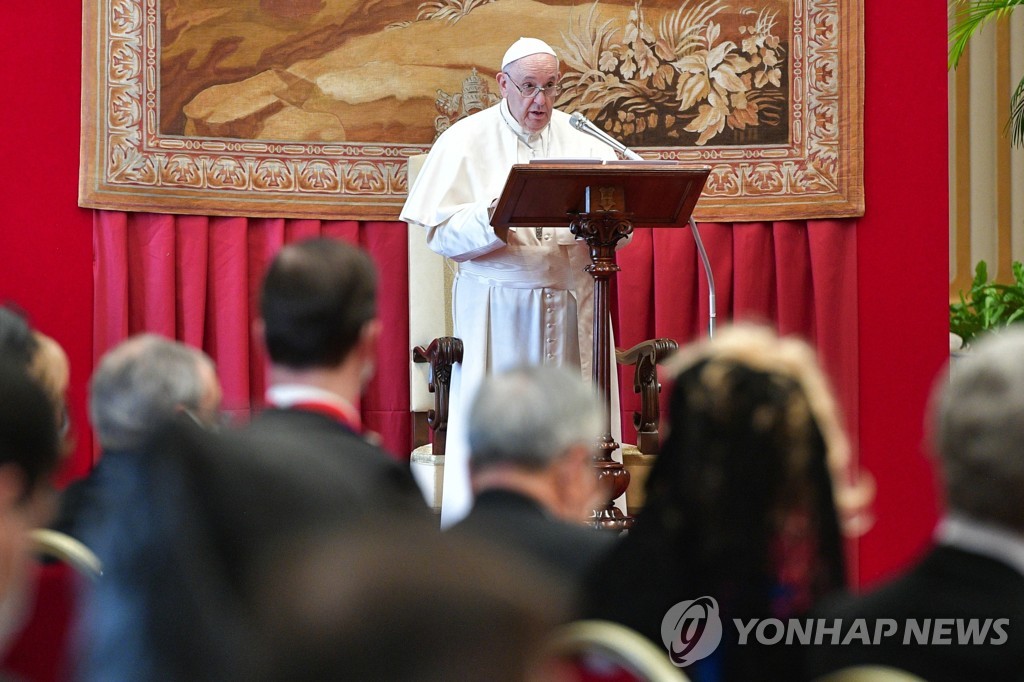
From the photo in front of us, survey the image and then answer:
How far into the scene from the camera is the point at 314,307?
2201 mm

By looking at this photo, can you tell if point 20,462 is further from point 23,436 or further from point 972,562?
point 972,562

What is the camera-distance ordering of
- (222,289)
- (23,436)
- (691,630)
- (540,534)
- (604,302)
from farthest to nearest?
1. (222,289)
2. (604,302)
3. (540,534)
4. (691,630)
5. (23,436)

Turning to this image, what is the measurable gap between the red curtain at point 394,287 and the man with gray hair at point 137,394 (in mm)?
3933

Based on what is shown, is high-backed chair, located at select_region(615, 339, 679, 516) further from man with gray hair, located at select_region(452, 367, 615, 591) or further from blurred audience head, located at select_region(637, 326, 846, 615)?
blurred audience head, located at select_region(637, 326, 846, 615)

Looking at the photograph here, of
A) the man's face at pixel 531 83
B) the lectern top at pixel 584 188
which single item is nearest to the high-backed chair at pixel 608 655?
the lectern top at pixel 584 188

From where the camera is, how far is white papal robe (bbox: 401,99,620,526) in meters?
5.39

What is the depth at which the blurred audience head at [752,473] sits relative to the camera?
1.61 metres

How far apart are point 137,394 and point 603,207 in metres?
2.58

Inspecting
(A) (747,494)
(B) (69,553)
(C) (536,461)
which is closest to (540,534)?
(C) (536,461)

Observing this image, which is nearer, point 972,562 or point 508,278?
point 972,562

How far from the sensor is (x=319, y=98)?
21.7ft

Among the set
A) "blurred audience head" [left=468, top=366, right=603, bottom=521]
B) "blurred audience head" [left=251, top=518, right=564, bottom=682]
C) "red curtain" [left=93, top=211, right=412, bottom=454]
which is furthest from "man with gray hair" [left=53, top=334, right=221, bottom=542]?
"red curtain" [left=93, top=211, right=412, bottom=454]

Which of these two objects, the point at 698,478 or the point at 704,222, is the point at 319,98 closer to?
the point at 704,222

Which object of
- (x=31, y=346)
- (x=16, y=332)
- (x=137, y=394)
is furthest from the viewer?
(x=16, y=332)
